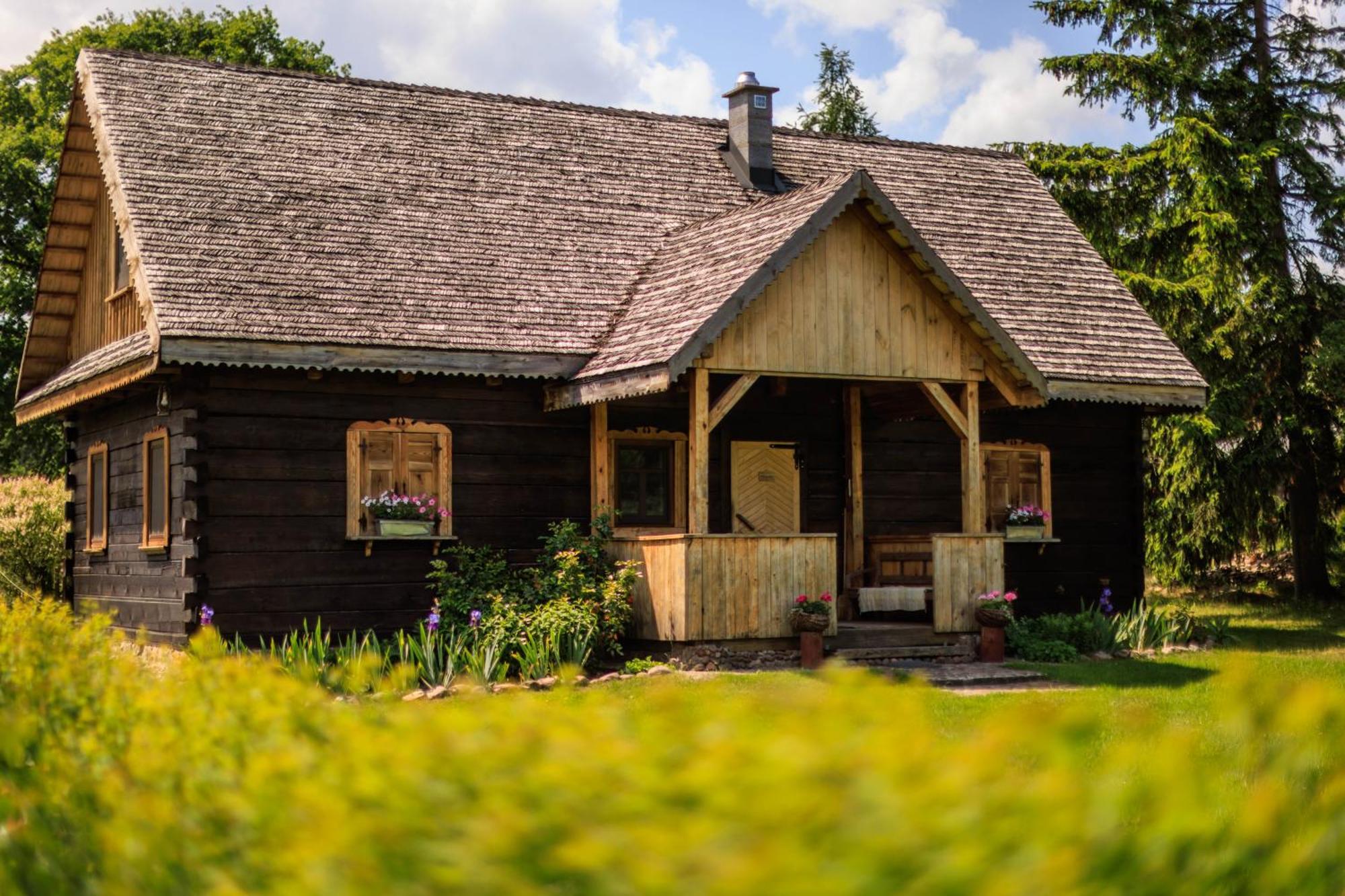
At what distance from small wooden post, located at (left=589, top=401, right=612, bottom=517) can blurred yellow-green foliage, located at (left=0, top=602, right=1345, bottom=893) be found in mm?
13061

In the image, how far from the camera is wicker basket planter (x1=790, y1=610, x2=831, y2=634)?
15.9 m

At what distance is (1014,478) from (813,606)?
5798mm

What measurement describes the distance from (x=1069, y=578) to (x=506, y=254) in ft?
27.8

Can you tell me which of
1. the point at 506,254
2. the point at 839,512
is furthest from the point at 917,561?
the point at 506,254

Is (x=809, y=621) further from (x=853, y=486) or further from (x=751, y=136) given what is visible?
(x=751, y=136)

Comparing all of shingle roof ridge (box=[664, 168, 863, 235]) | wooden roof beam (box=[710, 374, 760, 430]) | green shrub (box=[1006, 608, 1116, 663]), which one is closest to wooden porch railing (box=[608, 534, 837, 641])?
wooden roof beam (box=[710, 374, 760, 430])

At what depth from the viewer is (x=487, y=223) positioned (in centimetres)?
1964

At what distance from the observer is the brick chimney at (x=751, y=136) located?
22344 millimetres

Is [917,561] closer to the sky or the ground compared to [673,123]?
closer to the ground

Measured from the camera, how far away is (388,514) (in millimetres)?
16797

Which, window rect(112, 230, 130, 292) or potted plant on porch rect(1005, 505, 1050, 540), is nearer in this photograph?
window rect(112, 230, 130, 292)

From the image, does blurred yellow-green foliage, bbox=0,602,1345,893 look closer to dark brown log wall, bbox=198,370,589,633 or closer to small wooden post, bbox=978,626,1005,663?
dark brown log wall, bbox=198,370,589,633

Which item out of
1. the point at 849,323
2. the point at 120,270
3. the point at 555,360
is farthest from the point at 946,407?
the point at 120,270

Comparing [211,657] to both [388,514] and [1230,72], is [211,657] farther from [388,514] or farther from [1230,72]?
[1230,72]
